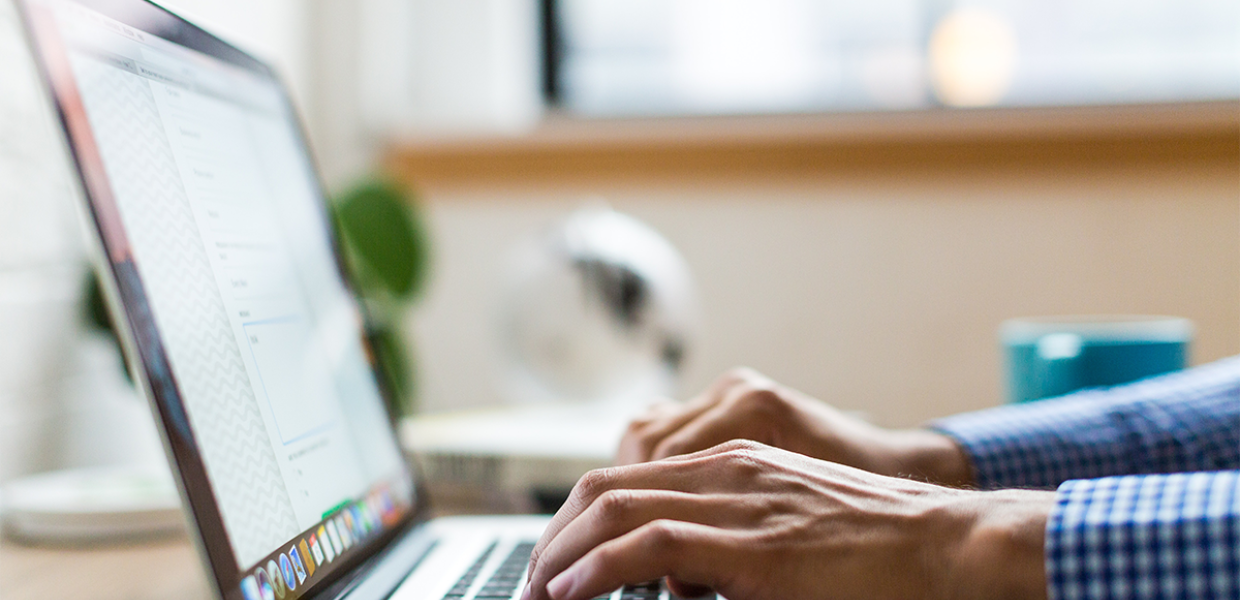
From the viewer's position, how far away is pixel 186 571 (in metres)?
0.60

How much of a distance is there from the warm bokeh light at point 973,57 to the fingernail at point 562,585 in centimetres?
130

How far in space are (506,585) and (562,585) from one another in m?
0.12

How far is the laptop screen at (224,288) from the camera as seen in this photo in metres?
0.35

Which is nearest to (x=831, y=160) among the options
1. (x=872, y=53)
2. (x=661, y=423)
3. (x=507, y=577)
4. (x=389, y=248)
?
(x=872, y=53)

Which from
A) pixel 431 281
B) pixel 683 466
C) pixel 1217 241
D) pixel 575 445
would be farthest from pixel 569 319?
pixel 1217 241

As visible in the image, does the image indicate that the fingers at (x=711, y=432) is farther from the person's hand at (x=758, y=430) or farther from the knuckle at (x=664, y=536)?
the knuckle at (x=664, y=536)

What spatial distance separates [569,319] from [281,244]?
18.9 inches

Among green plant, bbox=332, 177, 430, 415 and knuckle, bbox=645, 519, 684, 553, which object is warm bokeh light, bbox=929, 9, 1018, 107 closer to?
green plant, bbox=332, 177, 430, 415

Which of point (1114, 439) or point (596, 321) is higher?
point (596, 321)

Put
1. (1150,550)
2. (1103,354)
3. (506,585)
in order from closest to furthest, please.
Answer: (1150,550) < (506,585) < (1103,354)

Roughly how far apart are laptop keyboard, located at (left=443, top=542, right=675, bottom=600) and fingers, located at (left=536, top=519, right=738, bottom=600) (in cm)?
8

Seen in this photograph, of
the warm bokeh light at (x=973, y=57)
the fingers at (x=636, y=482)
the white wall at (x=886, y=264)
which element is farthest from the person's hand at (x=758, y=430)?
the warm bokeh light at (x=973, y=57)

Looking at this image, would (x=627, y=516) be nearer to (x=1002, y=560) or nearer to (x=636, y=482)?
(x=636, y=482)

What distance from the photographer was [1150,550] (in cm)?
34
